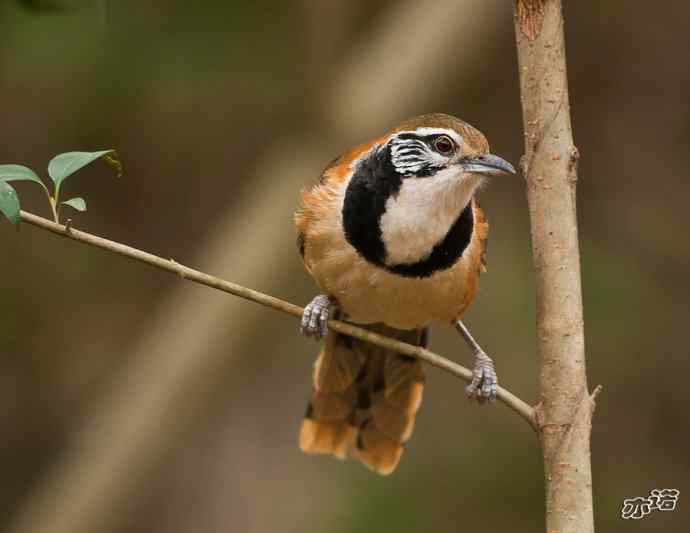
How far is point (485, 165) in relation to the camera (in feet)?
11.1

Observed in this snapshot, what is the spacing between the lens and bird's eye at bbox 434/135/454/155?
11.4ft

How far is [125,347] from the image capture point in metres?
6.61

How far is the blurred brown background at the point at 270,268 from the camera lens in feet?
19.1

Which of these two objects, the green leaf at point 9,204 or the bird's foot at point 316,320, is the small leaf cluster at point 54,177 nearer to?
the green leaf at point 9,204

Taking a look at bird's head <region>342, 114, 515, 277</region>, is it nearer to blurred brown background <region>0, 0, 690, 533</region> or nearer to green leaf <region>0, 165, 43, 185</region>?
green leaf <region>0, 165, 43, 185</region>

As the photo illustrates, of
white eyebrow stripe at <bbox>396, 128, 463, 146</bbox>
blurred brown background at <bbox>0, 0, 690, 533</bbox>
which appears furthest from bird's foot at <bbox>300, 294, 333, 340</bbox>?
blurred brown background at <bbox>0, 0, 690, 533</bbox>

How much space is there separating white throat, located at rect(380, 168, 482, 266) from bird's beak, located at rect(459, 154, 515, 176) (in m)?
0.03

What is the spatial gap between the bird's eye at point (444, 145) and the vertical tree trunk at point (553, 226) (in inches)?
30.6

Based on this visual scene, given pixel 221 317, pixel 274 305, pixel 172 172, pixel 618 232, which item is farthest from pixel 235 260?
pixel 274 305

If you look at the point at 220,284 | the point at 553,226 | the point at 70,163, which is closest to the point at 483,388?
the point at 553,226

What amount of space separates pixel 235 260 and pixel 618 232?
212 centimetres

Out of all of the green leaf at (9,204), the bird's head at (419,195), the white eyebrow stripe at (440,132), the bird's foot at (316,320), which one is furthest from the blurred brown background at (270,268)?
the green leaf at (9,204)

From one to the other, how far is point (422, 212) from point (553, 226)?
879mm

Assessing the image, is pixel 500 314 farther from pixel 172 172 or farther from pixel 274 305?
pixel 274 305
